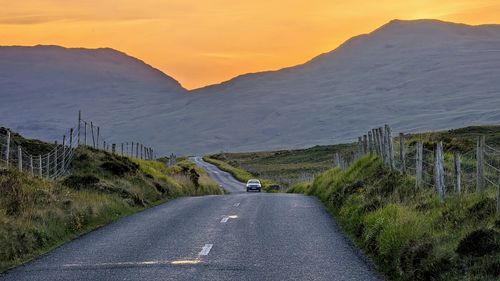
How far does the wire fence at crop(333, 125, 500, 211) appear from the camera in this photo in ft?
54.1

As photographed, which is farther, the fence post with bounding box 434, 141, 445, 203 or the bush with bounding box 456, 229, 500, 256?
the fence post with bounding box 434, 141, 445, 203

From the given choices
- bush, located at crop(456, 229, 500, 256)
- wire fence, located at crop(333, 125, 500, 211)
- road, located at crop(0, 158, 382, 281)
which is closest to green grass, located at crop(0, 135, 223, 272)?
road, located at crop(0, 158, 382, 281)

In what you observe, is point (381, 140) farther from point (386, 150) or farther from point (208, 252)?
point (208, 252)

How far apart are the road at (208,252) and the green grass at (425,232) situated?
0.49m

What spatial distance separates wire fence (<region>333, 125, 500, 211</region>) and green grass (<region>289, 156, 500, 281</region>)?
0.41m

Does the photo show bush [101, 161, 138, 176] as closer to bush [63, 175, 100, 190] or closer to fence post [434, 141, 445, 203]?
bush [63, 175, 100, 190]

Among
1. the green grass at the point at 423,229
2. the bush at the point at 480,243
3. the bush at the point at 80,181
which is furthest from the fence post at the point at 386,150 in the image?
the bush at the point at 480,243

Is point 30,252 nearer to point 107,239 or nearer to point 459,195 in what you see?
point 107,239

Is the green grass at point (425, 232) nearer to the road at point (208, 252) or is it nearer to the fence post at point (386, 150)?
the road at point (208, 252)

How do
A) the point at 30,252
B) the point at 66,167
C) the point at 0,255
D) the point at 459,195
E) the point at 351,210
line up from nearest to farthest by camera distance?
1. the point at 0,255
2. the point at 30,252
3. the point at 459,195
4. the point at 351,210
5. the point at 66,167

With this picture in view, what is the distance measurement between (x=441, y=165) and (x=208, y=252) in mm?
6787

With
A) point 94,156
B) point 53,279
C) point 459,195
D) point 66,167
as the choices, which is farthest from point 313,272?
point 94,156

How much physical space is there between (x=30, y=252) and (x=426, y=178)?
1195cm

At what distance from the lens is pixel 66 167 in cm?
3328
